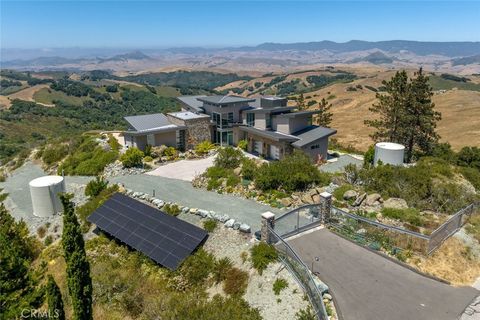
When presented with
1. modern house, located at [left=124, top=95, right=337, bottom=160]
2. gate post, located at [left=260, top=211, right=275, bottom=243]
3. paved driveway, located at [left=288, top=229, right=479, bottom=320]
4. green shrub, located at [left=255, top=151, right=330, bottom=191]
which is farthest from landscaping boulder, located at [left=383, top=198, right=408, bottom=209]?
modern house, located at [left=124, top=95, right=337, bottom=160]

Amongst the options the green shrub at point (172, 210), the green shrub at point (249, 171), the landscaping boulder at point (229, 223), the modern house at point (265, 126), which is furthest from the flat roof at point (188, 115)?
the landscaping boulder at point (229, 223)

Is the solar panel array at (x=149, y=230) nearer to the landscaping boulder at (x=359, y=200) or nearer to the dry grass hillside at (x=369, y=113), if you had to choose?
the landscaping boulder at (x=359, y=200)

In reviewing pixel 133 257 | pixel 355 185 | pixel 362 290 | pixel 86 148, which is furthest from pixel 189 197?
pixel 86 148

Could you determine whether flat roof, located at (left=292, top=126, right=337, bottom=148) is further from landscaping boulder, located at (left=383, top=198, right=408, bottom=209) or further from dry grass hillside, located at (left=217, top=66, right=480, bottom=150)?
dry grass hillside, located at (left=217, top=66, right=480, bottom=150)

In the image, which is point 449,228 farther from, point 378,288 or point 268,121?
point 268,121

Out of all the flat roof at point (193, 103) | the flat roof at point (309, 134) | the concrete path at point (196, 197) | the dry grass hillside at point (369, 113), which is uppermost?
the flat roof at point (193, 103)

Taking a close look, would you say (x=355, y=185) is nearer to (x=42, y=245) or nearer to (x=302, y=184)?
(x=302, y=184)
